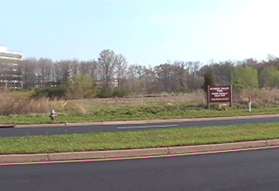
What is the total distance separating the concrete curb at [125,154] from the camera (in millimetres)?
10867

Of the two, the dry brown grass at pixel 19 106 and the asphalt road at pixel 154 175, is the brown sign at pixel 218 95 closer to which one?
the dry brown grass at pixel 19 106

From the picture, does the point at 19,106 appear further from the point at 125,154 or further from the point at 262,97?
the point at 125,154

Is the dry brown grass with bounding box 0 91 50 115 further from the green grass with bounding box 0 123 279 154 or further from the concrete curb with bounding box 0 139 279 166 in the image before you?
the concrete curb with bounding box 0 139 279 166

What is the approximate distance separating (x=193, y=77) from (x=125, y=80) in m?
22.4

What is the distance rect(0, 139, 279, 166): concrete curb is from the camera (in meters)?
10.9

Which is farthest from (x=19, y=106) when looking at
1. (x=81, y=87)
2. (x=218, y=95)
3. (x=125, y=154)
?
(x=81, y=87)

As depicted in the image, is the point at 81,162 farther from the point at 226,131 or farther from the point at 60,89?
the point at 60,89

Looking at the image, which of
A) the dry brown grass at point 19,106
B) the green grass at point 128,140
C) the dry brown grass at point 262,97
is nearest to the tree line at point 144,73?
the dry brown grass at point 262,97

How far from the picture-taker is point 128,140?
1352 cm

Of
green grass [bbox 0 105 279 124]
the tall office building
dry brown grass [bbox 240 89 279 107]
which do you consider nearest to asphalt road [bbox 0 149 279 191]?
→ green grass [bbox 0 105 279 124]

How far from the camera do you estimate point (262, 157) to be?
11555 mm

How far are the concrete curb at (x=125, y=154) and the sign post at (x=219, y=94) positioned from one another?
2250cm

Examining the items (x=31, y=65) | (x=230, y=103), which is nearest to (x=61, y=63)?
(x=31, y=65)

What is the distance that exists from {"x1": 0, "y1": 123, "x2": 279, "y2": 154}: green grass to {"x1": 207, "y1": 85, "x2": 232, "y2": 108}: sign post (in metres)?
19.7
